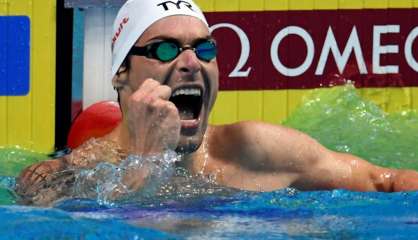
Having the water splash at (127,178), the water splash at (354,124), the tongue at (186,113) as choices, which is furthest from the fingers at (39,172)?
the water splash at (354,124)

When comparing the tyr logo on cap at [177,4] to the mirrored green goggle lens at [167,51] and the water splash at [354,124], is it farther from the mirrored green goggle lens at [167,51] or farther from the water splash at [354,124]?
the water splash at [354,124]

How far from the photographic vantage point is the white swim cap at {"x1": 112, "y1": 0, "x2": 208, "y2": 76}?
333cm

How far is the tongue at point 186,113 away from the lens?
10.8 ft

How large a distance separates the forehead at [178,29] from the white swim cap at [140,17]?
0.06 feet

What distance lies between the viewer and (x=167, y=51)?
323 centimetres

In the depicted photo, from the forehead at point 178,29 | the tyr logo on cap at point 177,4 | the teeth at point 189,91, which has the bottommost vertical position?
the teeth at point 189,91

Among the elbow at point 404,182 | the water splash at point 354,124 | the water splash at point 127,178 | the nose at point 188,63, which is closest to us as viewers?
the water splash at point 127,178

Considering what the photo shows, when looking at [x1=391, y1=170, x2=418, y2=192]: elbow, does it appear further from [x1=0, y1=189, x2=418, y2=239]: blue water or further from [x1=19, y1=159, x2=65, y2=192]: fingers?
[x1=19, y1=159, x2=65, y2=192]: fingers

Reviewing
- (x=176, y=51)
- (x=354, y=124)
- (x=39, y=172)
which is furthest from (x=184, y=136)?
(x=354, y=124)

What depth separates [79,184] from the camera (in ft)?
10.5

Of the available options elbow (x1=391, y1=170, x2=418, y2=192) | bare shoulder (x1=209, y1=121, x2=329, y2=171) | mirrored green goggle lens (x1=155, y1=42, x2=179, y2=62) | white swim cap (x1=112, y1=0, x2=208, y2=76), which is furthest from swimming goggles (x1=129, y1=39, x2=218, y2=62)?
elbow (x1=391, y1=170, x2=418, y2=192)

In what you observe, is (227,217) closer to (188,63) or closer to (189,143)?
(189,143)

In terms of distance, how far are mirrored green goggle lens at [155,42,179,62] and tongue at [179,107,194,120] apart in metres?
0.17

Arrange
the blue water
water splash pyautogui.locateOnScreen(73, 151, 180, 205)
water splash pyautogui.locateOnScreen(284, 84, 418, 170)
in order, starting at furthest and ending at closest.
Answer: water splash pyautogui.locateOnScreen(284, 84, 418, 170)
water splash pyautogui.locateOnScreen(73, 151, 180, 205)
the blue water
